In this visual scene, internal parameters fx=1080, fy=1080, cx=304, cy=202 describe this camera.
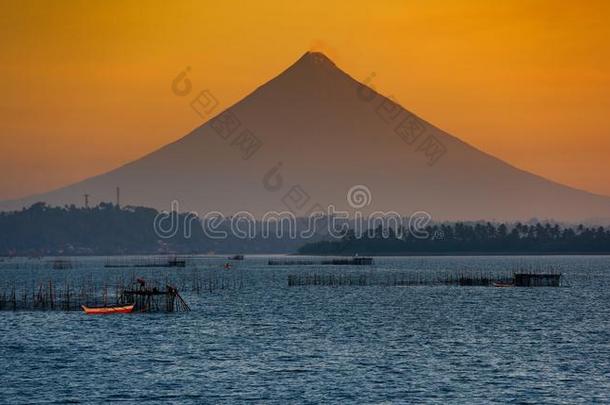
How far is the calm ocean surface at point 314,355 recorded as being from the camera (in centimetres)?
5103

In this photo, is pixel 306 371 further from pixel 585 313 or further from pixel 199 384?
pixel 585 313

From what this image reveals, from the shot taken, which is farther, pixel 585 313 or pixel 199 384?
pixel 585 313

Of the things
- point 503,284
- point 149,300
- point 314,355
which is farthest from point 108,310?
point 503,284

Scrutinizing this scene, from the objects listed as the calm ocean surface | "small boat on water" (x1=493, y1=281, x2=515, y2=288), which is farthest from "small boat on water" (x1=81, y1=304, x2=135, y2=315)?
"small boat on water" (x1=493, y1=281, x2=515, y2=288)

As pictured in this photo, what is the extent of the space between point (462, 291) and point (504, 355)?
7437 cm

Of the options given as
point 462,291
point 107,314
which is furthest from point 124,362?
point 462,291

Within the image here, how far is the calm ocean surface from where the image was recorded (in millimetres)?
51031

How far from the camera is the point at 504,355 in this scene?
64.4m

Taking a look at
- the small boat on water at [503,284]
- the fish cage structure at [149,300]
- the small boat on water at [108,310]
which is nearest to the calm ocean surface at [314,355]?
the small boat on water at [108,310]

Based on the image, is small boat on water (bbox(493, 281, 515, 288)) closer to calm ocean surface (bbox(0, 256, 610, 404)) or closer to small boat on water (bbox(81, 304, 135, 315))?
calm ocean surface (bbox(0, 256, 610, 404))

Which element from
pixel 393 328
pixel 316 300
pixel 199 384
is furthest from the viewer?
pixel 316 300

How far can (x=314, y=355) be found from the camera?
6469 centimetres

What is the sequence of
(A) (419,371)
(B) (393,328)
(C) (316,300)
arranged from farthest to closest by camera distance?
1. (C) (316,300)
2. (B) (393,328)
3. (A) (419,371)

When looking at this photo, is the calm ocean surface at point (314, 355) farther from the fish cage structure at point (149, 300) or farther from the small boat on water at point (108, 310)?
the fish cage structure at point (149, 300)
